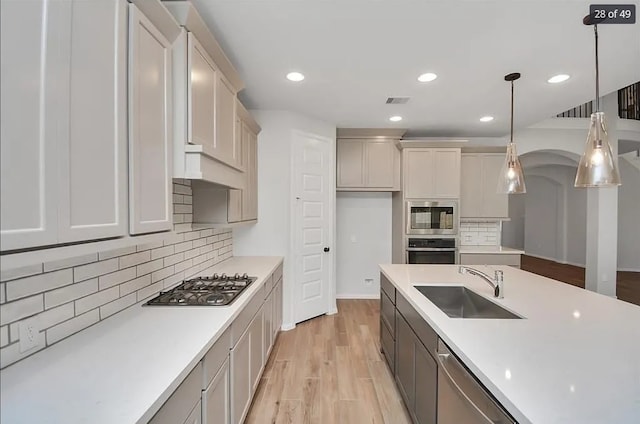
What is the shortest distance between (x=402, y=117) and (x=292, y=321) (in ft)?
10.1

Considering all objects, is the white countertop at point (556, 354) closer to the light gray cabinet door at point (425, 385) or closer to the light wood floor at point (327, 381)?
the light gray cabinet door at point (425, 385)

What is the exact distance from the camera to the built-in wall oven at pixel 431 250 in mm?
4469

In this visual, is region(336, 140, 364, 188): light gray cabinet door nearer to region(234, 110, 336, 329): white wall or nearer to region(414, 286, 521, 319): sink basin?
region(234, 110, 336, 329): white wall

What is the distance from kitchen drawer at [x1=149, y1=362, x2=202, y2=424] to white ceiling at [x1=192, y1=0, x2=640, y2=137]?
2.03 metres

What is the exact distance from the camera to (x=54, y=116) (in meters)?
0.87

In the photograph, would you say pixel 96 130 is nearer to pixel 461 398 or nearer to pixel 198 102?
pixel 198 102

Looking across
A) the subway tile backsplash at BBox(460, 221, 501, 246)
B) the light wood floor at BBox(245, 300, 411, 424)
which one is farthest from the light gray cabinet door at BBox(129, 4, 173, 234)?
the subway tile backsplash at BBox(460, 221, 501, 246)

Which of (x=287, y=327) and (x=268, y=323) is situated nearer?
(x=268, y=323)

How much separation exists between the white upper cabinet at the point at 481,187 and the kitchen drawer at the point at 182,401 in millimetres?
4500

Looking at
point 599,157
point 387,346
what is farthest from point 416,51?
point 387,346

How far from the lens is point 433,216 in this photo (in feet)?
14.9

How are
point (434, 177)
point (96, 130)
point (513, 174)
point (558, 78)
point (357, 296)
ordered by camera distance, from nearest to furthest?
point (96, 130) < point (513, 174) < point (558, 78) < point (434, 177) < point (357, 296)

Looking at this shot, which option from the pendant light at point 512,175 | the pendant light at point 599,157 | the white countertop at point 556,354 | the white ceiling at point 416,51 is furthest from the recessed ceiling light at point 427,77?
the white countertop at point 556,354

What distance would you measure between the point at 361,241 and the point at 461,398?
153 inches
